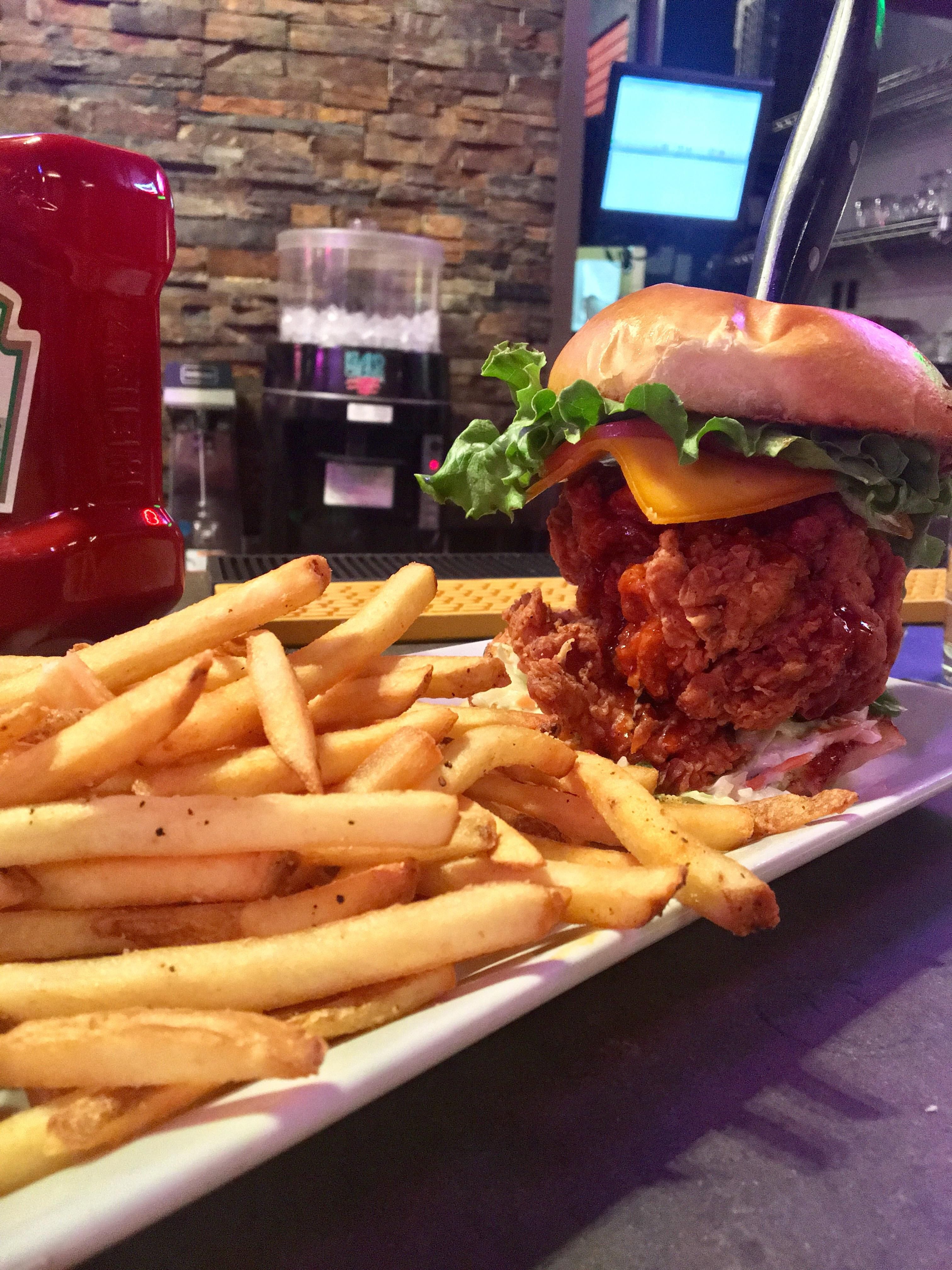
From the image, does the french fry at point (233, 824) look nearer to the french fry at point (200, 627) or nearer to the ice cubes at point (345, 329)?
the french fry at point (200, 627)

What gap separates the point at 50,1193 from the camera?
64 centimetres

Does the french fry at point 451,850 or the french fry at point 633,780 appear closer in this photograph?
the french fry at point 451,850

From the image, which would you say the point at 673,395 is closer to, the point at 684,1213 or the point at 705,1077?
the point at 705,1077


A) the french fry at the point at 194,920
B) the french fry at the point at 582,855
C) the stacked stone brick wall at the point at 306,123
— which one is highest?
the stacked stone brick wall at the point at 306,123

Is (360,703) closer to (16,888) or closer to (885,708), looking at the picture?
(16,888)

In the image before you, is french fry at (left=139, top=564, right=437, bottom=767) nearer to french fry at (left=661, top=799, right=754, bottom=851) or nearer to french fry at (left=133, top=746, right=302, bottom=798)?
french fry at (left=133, top=746, right=302, bottom=798)

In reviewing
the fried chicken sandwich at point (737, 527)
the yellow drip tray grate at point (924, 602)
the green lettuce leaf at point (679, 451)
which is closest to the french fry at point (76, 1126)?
the fried chicken sandwich at point (737, 527)

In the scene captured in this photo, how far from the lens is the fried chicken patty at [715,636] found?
168 cm

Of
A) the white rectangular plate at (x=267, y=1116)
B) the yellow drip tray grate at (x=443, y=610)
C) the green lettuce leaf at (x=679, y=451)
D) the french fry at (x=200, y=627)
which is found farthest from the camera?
the yellow drip tray grate at (x=443, y=610)

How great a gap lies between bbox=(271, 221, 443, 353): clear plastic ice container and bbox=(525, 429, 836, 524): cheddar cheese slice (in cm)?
404

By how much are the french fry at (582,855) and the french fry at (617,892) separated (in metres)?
0.10

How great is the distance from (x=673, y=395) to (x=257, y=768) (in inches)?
39.7

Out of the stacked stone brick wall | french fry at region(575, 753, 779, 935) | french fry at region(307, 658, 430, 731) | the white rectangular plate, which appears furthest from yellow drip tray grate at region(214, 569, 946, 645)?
the stacked stone brick wall

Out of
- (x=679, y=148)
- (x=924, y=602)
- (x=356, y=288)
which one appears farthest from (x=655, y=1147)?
(x=679, y=148)
